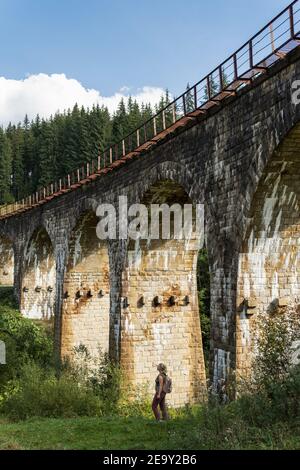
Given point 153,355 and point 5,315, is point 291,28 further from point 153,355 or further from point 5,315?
point 5,315

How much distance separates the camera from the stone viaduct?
1138cm

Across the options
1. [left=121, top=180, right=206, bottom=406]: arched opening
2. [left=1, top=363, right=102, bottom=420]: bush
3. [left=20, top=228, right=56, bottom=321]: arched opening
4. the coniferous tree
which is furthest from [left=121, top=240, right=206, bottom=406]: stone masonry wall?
the coniferous tree

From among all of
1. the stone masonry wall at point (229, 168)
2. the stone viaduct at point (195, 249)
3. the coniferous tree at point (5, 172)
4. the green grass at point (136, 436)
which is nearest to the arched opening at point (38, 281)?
the stone viaduct at point (195, 249)

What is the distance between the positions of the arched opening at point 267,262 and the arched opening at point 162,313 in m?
6.86

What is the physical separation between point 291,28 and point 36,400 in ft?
36.8

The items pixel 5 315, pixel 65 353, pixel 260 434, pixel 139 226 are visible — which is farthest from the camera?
pixel 5 315

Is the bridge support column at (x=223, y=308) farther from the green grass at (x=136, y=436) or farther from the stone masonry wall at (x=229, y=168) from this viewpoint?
the green grass at (x=136, y=436)

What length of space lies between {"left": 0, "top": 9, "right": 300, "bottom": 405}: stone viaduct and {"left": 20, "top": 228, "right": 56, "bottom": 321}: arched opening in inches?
64.0

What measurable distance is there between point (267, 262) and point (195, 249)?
22.9 ft

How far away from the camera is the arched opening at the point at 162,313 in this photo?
60.7 ft

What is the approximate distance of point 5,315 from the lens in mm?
25859

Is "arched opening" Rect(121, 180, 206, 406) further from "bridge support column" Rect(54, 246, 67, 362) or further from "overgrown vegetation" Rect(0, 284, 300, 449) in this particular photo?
"bridge support column" Rect(54, 246, 67, 362)
